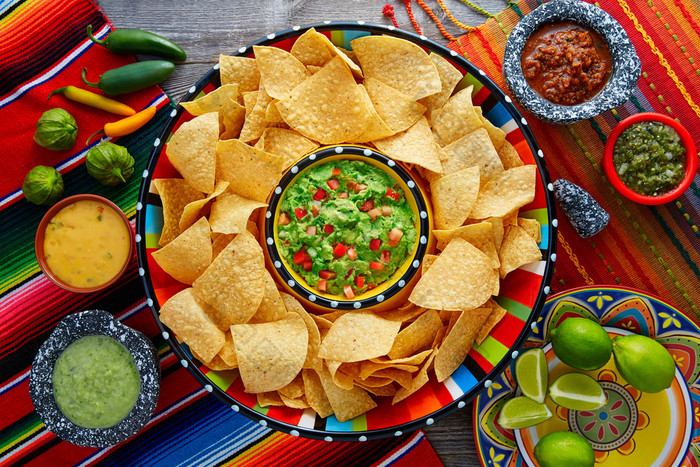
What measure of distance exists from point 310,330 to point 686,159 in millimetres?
1934

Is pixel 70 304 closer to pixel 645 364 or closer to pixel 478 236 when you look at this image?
pixel 478 236

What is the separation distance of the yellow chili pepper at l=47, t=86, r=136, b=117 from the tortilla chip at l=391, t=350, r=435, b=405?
1.90 metres

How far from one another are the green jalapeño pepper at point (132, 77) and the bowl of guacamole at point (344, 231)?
94 cm

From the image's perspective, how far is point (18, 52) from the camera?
2807mm

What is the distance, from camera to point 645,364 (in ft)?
8.14

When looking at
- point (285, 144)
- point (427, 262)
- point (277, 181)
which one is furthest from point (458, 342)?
point (285, 144)

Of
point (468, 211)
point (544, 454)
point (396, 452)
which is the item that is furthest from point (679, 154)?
point (396, 452)

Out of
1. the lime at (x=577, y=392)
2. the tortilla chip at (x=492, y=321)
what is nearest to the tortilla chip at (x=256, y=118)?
the tortilla chip at (x=492, y=321)

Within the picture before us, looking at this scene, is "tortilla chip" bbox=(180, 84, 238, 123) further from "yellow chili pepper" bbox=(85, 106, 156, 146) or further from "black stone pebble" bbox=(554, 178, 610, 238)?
"black stone pebble" bbox=(554, 178, 610, 238)

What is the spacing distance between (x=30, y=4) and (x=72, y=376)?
1.86 meters

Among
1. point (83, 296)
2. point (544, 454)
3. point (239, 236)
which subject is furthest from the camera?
point (83, 296)

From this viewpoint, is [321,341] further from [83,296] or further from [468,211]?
[83,296]

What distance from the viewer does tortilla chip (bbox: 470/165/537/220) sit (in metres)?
2.41

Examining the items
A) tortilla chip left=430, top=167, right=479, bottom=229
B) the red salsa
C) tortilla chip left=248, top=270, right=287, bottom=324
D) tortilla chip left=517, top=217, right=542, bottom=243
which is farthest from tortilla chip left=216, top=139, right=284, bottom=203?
the red salsa
